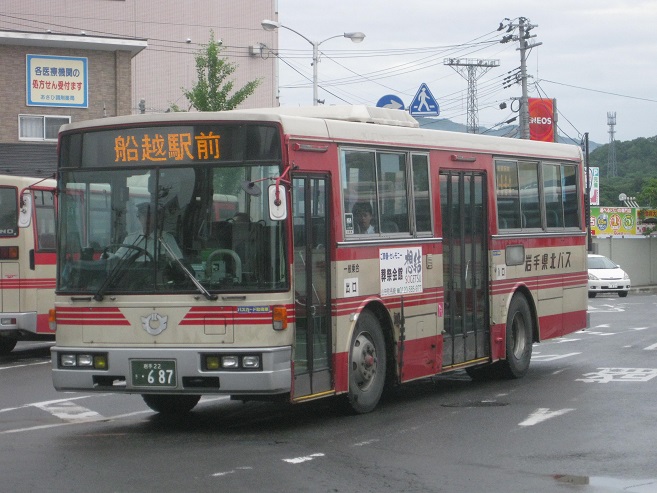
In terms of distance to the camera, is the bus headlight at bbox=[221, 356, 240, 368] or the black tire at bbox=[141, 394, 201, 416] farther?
the black tire at bbox=[141, 394, 201, 416]

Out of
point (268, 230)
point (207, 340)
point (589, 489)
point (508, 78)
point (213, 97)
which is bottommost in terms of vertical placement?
point (589, 489)

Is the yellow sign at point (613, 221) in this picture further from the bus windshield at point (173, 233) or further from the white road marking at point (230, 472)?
the white road marking at point (230, 472)

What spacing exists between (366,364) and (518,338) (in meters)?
4.31

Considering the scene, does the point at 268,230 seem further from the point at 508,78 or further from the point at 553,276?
the point at 508,78

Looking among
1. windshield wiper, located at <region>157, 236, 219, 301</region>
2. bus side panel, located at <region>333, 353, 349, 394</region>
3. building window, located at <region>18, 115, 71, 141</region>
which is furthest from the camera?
building window, located at <region>18, 115, 71, 141</region>

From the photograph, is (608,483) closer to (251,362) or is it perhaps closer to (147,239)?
(251,362)

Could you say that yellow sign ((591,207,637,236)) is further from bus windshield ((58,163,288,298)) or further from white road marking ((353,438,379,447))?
white road marking ((353,438,379,447))

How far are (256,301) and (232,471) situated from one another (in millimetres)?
2086

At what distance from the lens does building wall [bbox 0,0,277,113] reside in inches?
2306

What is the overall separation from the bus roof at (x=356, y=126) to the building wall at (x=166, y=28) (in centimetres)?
4392

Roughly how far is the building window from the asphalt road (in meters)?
25.1

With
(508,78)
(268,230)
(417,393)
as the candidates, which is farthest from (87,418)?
(508,78)

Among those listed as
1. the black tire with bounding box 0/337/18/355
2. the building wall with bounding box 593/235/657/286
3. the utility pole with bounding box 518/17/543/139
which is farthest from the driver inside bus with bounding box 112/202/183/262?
the building wall with bounding box 593/235/657/286

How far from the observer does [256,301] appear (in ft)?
35.4
